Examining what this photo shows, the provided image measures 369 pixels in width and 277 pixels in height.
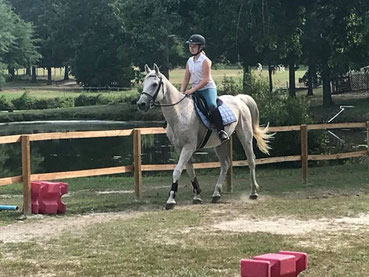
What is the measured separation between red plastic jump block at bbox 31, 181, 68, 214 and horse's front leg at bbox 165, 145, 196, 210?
1.66 metres

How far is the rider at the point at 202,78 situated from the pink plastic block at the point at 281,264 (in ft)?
20.3

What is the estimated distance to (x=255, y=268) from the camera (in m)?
4.55

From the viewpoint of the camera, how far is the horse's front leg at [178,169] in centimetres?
1050

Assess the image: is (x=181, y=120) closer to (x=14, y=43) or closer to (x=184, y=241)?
(x=184, y=241)

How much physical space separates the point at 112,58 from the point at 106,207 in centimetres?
6396

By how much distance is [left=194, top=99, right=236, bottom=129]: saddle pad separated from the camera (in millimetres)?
10911

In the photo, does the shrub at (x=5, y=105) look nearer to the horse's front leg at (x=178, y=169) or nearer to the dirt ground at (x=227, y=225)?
the horse's front leg at (x=178, y=169)

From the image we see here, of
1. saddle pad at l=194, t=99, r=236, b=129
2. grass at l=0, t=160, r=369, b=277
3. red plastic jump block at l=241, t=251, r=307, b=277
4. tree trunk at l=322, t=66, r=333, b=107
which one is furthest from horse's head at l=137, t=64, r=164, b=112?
tree trunk at l=322, t=66, r=333, b=107

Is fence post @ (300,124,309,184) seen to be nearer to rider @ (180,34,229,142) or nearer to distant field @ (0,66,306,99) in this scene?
rider @ (180,34,229,142)

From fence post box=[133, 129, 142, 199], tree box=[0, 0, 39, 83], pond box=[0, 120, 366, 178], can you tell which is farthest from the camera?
tree box=[0, 0, 39, 83]

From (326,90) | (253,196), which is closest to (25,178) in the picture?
(253,196)

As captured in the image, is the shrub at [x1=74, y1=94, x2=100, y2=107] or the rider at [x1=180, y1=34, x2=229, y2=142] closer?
the rider at [x1=180, y1=34, x2=229, y2=142]

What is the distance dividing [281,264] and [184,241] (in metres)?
3.20

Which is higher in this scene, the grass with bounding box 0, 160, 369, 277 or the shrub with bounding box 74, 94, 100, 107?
the shrub with bounding box 74, 94, 100, 107
